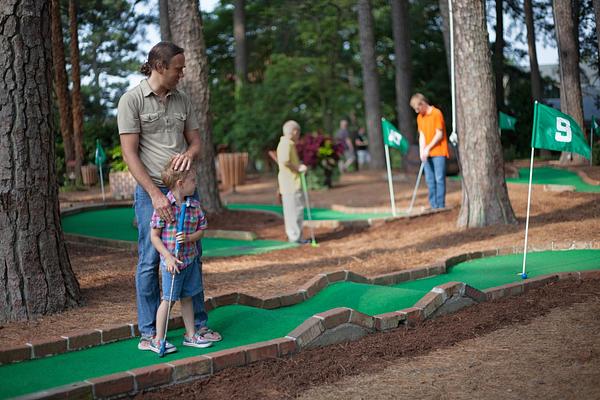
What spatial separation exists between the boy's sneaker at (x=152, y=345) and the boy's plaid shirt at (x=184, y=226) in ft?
1.65

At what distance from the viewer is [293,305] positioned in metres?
6.83

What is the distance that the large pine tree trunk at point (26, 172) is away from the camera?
6.25 m

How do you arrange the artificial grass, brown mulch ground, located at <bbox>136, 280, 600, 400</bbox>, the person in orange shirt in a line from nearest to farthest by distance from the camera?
brown mulch ground, located at <bbox>136, 280, 600, 400</bbox> < the person in orange shirt < the artificial grass

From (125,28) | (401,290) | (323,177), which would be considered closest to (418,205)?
(323,177)

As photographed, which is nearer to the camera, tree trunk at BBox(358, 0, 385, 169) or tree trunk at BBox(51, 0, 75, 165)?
tree trunk at BBox(51, 0, 75, 165)

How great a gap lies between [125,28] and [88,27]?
1.68 metres

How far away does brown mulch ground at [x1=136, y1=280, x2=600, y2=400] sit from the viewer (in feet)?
14.7

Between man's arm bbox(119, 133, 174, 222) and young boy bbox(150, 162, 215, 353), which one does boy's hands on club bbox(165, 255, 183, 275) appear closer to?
young boy bbox(150, 162, 215, 353)

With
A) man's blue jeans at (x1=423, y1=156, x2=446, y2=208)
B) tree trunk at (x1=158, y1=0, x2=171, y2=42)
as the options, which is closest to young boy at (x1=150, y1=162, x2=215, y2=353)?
man's blue jeans at (x1=423, y1=156, x2=446, y2=208)

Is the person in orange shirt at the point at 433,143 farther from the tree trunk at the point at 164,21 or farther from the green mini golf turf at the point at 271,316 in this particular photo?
the tree trunk at the point at 164,21

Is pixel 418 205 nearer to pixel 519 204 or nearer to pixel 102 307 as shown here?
pixel 519 204

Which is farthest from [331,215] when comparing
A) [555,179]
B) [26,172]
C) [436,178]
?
[26,172]

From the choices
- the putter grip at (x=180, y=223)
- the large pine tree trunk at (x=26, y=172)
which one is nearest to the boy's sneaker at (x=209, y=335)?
the putter grip at (x=180, y=223)

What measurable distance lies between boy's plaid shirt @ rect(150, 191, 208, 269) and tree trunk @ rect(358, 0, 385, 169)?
18141mm
